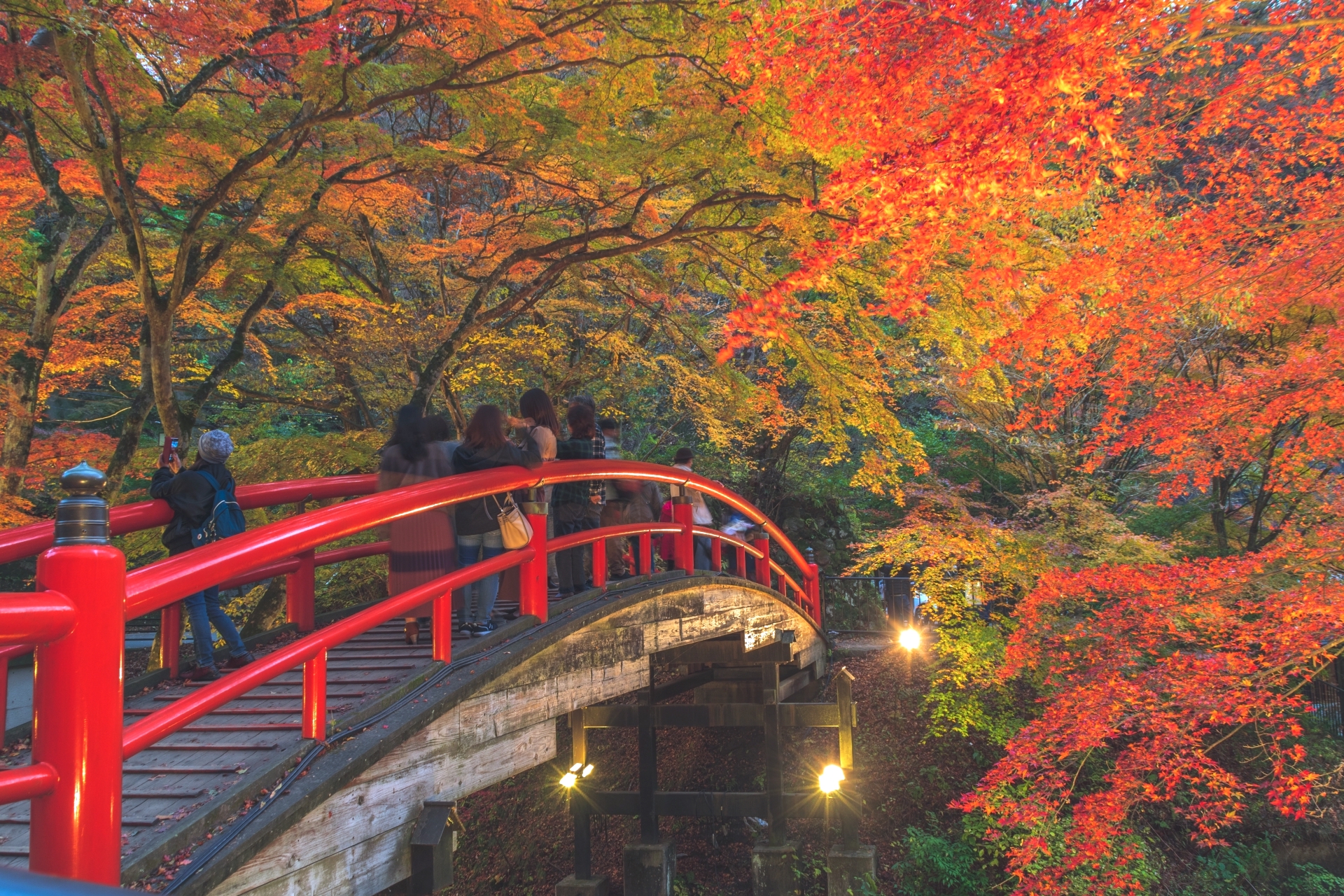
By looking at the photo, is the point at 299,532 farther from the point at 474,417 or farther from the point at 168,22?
the point at 168,22

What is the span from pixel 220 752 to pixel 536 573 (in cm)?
186

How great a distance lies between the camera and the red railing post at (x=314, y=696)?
3.21 metres

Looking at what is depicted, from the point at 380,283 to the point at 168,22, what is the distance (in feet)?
17.1

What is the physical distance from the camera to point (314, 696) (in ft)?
10.6

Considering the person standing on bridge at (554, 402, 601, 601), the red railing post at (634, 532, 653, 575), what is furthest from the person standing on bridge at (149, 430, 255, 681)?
the red railing post at (634, 532, 653, 575)

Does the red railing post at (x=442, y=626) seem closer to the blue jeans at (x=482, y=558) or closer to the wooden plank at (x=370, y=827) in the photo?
the wooden plank at (x=370, y=827)

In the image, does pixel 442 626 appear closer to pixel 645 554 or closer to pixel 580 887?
pixel 645 554

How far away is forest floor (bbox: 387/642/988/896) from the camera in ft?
38.8

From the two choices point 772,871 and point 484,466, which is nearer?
point 484,466

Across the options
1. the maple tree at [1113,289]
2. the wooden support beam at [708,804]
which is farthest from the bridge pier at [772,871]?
the maple tree at [1113,289]

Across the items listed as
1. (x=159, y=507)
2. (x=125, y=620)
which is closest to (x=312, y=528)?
(x=125, y=620)

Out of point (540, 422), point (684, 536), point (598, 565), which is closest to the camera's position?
point (540, 422)

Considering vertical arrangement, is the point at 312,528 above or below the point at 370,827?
above

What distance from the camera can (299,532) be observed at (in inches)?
124
